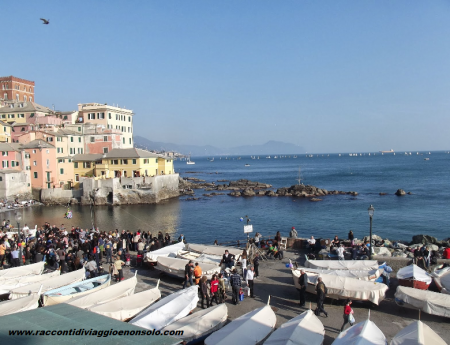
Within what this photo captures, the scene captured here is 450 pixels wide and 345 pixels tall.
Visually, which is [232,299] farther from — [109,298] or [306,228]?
[306,228]

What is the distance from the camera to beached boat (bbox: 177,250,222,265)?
61.6ft

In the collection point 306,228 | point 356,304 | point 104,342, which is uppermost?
point 104,342

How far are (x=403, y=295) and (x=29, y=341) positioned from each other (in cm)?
1116

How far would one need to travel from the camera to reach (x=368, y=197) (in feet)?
227

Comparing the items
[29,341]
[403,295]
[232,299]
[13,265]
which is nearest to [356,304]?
[403,295]

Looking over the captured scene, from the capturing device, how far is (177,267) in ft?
56.0

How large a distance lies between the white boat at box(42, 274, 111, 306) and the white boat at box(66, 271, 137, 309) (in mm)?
641

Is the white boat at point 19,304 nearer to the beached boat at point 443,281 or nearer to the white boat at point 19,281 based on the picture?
the white boat at point 19,281

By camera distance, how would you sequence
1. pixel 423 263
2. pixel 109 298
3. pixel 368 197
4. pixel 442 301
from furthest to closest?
pixel 368 197
pixel 423 263
pixel 109 298
pixel 442 301

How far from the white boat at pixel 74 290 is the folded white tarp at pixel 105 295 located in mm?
642

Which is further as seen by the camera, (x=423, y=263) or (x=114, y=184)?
(x=114, y=184)

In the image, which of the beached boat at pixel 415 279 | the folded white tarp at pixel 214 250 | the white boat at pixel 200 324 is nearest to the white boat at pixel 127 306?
the white boat at pixel 200 324

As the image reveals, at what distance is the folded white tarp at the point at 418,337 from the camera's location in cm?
917

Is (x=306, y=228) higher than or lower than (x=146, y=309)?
lower
